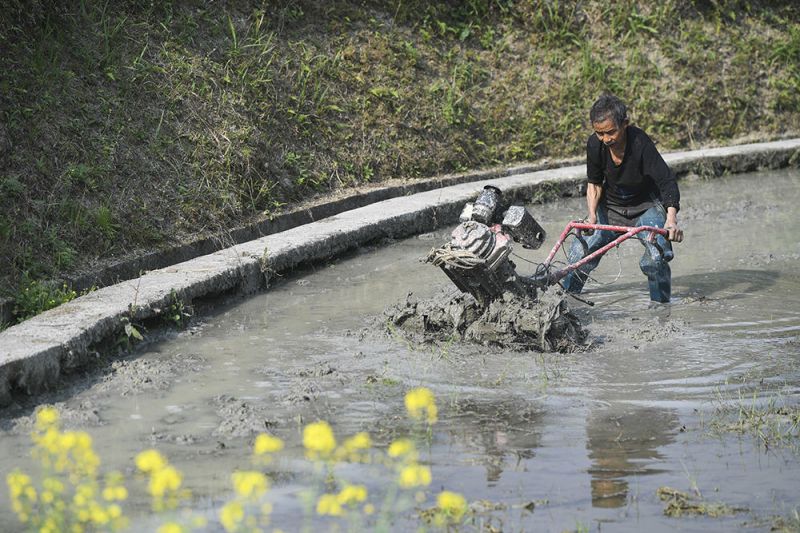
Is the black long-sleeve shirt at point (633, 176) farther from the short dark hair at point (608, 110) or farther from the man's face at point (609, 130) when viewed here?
the short dark hair at point (608, 110)

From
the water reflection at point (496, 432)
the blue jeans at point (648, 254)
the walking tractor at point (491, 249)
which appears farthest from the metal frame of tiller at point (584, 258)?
the water reflection at point (496, 432)

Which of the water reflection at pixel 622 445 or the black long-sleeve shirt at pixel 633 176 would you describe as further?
the black long-sleeve shirt at pixel 633 176

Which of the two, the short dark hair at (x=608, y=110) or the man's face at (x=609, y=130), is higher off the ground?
the short dark hair at (x=608, y=110)

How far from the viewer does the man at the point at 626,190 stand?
6809mm

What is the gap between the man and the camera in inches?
268

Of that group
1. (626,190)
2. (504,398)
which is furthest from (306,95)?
(504,398)

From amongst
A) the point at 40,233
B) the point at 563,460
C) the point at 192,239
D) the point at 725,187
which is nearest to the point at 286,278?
the point at 192,239

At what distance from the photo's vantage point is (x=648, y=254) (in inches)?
280

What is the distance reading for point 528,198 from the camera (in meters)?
11.0

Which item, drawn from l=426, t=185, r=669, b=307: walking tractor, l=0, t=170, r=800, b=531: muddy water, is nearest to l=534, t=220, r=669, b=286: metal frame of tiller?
l=426, t=185, r=669, b=307: walking tractor

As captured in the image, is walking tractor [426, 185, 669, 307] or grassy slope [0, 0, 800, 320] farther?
grassy slope [0, 0, 800, 320]

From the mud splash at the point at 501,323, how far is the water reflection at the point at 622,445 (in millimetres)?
979

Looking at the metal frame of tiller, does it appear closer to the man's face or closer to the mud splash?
the mud splash

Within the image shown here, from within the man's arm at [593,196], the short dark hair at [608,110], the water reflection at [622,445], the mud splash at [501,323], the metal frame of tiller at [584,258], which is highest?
the short dark hair at [608,110]
